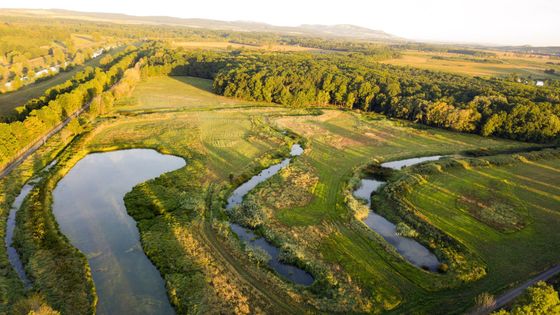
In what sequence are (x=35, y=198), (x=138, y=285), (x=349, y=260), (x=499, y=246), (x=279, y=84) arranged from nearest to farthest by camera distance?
(x=138, y=285) → (x=349, y=260) → (x=499, y=246) → (x=35, y=198) → (x=279, y=84)

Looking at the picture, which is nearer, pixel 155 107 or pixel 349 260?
pixel 349 260

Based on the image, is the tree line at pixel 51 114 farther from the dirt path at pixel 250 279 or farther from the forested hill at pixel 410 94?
the dirt path at pixel 250 279

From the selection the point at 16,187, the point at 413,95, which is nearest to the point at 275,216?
the point at 16,187

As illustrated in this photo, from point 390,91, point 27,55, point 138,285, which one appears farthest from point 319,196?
point 27,55

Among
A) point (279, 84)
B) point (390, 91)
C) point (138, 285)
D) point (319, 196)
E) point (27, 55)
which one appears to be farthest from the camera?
point (27, 55)

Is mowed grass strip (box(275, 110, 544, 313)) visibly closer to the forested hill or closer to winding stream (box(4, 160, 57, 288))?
the forested hill

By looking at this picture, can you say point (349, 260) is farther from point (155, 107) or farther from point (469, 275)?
point (155, 107)
